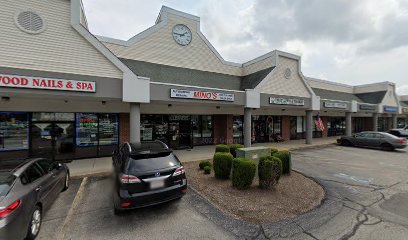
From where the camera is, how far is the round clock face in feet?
47.3

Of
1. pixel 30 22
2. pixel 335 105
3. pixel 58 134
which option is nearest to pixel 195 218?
pixel 30 22

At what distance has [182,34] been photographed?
1470 centimetres

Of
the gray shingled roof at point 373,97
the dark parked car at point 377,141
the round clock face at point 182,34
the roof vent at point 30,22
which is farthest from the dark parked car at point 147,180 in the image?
the gray shingled roof at point 373,97

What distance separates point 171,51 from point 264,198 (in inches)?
480

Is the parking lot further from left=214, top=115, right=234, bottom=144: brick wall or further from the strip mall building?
left=214, top=115, right=234, bottom=144: brick wall

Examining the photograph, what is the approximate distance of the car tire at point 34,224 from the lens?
364 cm

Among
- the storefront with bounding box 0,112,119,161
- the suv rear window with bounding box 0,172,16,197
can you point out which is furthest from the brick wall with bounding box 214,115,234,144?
the suv rear window with bounding box 0,172,16,197

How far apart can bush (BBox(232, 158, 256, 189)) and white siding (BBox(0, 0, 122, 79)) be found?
696cm

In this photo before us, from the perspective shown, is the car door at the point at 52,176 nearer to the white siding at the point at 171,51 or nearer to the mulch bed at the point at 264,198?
the mulch bed at the point at 264,198

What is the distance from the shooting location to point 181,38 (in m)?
14.6

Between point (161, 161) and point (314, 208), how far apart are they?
14.0ft

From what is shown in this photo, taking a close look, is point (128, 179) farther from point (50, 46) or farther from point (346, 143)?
point (346, 143)

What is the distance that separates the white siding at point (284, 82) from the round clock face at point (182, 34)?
667 centimetres

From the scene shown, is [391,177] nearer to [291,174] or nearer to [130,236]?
[291,174]
